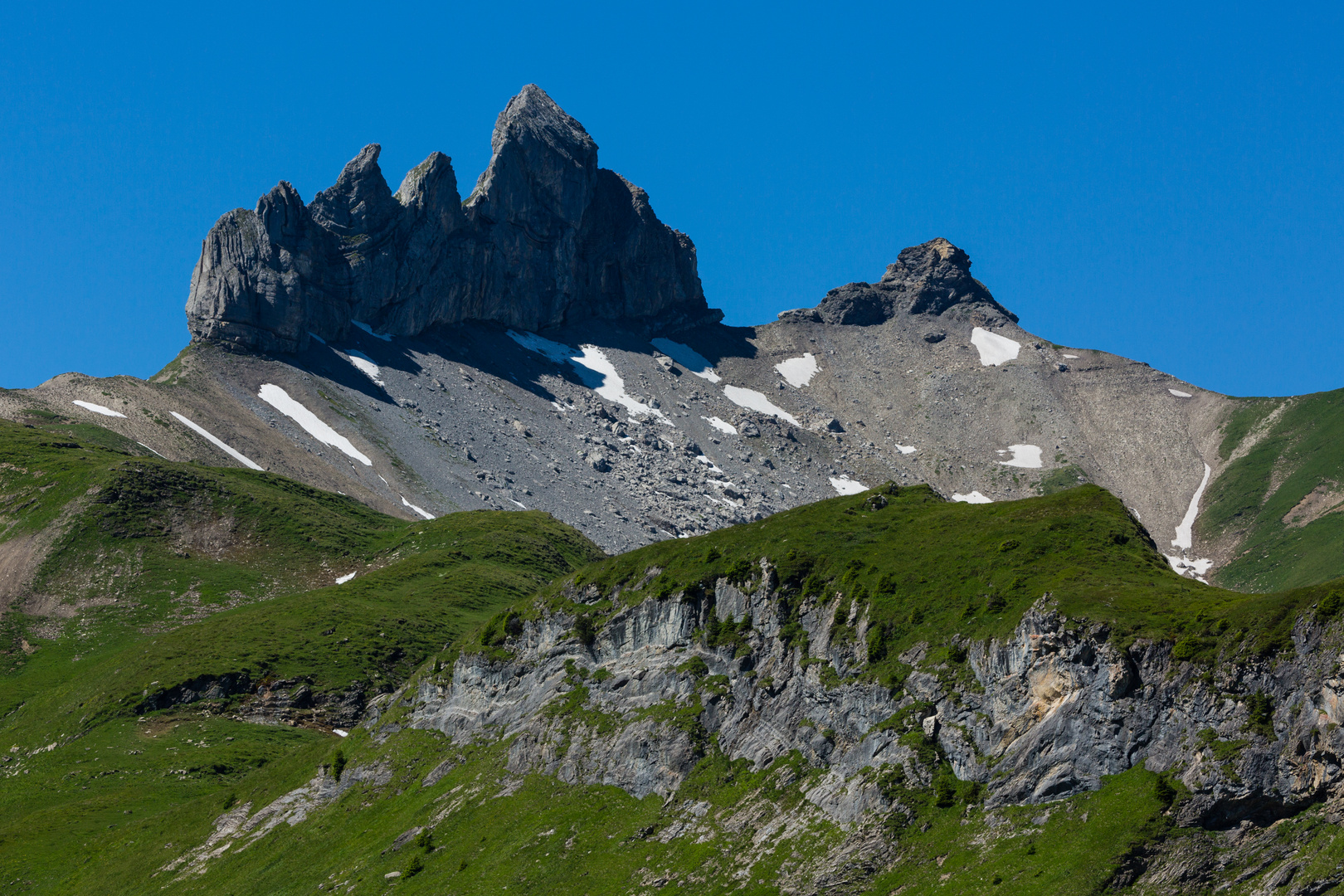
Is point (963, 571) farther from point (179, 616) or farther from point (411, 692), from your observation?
point (179, 616)

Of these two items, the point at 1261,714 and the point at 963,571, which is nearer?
the point at 1261,714

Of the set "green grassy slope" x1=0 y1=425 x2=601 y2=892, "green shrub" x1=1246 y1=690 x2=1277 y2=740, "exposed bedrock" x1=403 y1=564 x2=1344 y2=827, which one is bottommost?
"green shrub" x1=1246 y1=690 x2=1277 y2=740

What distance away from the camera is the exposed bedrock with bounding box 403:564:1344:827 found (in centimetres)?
4294

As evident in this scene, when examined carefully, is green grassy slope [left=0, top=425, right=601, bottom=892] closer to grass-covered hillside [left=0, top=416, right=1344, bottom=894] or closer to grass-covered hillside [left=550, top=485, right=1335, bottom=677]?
grass-covered hillside [left=0, top=416, right=1344, bottom=894]

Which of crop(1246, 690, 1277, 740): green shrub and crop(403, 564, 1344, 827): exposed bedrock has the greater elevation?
crop(403, 564, 1344, 827): exposed bedrock

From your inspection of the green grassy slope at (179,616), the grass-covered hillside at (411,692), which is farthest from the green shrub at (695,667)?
the green grassy slope at (179,616)

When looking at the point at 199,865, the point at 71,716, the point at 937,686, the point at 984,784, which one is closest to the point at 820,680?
the point at 937,686

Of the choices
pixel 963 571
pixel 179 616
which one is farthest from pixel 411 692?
pixel 179 616

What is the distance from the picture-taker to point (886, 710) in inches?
2200

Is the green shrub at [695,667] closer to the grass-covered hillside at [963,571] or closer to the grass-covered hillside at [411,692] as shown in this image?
the grass-covered hillside at [411,692]

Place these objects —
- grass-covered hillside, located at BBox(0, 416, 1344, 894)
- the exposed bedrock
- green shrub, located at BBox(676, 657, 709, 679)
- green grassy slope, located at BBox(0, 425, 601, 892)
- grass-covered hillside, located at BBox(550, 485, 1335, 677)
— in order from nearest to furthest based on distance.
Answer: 1. the exposed bedrock
2. grass-covered hillside, located at BBox(550, 485, 1335, 677)
3. grass-covered hillside, located at BBox(0, 416, 1344, 894)
4. green shrub, located at BBox(676, 657, 709, 679)
5. green grassy slope, located at BBox(0, 425, 601, 892)

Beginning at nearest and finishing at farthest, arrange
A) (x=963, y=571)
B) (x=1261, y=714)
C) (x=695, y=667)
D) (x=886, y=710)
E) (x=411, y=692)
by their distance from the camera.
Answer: (x=1261, y=714) < (x=886, y=710) < (x=963, y=571) < (x=695, y=667) < (x=411, y=692)

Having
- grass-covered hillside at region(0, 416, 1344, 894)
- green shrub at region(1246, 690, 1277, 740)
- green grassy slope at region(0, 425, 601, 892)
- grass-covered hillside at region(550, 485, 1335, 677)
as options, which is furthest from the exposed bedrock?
green grassy slope at region(0, 425, 601, 892)

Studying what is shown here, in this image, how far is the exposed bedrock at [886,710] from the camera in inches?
1690
